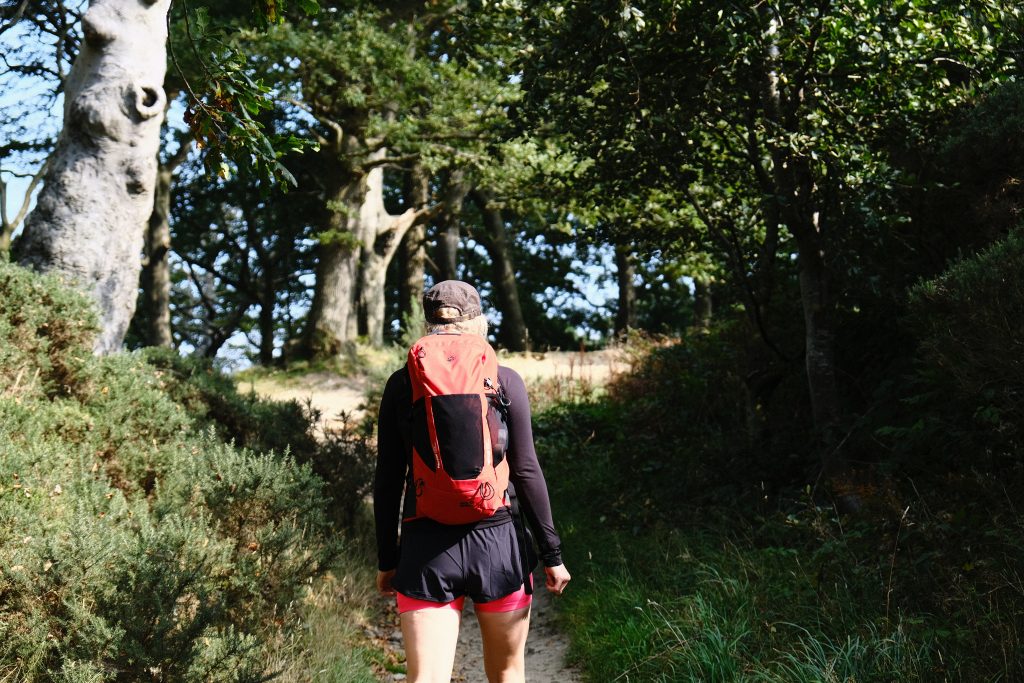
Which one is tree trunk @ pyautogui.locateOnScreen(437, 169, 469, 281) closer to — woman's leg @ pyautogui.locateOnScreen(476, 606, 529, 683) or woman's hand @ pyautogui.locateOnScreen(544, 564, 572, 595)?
woman's hand @ pyautogui.locateOnScreen(544, 564, 572, 595)

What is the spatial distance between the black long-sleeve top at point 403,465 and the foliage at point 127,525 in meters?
1.14

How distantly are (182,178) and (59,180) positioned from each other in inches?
906

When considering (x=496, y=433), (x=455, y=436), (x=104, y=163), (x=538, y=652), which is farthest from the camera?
(x=104, y=163)

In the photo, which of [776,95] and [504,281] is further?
[504,281]

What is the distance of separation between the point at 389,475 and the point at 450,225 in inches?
813

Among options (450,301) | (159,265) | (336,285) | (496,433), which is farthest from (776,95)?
(159,265)

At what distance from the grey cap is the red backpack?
0.54ft

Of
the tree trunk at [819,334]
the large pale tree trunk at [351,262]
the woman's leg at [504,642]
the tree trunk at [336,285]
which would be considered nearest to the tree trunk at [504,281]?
the large pale tree trunk at [351,262]

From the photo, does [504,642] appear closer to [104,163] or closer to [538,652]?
[538,652]

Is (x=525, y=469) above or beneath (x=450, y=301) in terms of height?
beneath

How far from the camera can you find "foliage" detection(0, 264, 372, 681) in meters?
3.50

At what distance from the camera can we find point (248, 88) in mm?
7602

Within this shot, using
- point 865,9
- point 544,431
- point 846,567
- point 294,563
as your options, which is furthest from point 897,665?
point 544,431

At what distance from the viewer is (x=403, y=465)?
10.3ft
